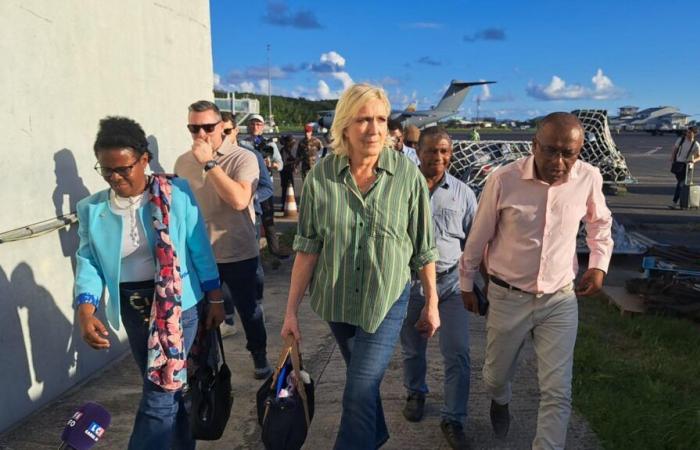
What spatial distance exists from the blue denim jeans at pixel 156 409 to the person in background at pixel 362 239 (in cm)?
63

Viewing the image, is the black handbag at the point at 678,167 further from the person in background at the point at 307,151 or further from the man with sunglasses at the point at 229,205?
the man with sunglasses at the point at 229,205

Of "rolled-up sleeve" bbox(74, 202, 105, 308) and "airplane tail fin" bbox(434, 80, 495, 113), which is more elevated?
"airplane tail fin" bbox(434, 80, 495, 113)

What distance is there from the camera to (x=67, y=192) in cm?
371

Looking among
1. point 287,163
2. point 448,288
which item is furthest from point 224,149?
point 287,163

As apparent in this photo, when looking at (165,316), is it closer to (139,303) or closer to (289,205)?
(139,303)

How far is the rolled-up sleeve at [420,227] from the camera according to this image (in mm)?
2496

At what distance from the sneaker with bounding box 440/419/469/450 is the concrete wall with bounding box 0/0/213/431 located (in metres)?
2.60

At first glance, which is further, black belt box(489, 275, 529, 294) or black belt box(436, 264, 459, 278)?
black belt box(436, 264, 459, 278)

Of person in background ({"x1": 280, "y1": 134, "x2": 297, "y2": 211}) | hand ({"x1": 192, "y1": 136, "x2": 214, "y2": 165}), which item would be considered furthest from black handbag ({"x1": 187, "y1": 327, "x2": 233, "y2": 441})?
person in background ({"x1": 280, "y1": 134, "x2": 297, "y2": 211})

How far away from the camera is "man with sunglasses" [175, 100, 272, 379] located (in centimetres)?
352

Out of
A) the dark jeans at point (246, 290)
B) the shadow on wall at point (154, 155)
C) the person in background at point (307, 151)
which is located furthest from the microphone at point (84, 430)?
the person in background at point (307, 151)

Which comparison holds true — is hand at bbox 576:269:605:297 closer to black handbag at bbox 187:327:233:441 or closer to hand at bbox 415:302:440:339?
hand at bbox 415:302:440:339

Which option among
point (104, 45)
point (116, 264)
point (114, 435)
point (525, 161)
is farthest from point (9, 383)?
point (525, 161)

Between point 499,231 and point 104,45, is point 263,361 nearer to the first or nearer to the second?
point 499,231
